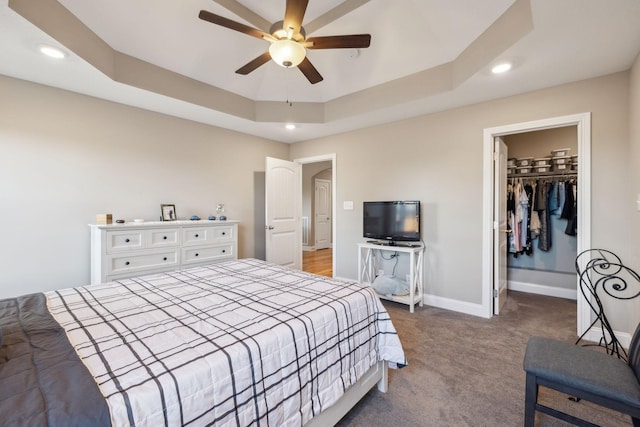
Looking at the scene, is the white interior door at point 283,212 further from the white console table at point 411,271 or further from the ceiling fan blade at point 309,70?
the ceiling fan blade at point 309,70

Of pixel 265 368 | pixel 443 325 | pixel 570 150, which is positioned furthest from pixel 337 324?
pixel 570 150

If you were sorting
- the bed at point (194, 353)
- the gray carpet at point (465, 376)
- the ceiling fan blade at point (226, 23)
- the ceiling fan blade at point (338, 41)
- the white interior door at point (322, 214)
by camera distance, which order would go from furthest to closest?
the white interior door at point (322, 214) < the ceiling fan blade at point (338, 41) < the ceiling fan blade at point (226, 23) < the gray carpet at point (465, 376) < the bed at point (194, 353)

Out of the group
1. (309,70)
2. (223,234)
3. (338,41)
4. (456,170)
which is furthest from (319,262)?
(338,41)

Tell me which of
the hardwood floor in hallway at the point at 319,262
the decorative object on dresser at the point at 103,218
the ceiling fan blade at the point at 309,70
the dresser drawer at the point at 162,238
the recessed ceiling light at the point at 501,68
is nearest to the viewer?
the ceiling fan blade at the point at 309,70

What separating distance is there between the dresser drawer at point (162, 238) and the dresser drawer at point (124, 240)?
0.07m

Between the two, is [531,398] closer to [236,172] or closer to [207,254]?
[207,254]

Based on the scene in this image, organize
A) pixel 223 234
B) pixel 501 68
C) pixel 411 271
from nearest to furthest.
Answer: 1. pixel 501 68
2. pixel 411 271
3. pixel 223 234

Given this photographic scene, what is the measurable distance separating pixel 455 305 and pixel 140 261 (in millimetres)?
3547

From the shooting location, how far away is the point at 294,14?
1775 millimetres

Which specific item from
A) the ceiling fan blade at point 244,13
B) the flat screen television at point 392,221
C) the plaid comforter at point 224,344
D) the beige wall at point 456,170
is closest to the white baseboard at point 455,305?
the beige wall at point 456,170

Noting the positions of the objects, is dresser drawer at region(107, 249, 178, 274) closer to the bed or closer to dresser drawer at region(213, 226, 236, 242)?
dresser drawer at region(213, 226, 236, 242)

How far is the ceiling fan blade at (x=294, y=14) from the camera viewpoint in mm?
1707

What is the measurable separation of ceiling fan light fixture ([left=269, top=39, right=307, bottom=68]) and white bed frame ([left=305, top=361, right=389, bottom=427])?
213 centimetres

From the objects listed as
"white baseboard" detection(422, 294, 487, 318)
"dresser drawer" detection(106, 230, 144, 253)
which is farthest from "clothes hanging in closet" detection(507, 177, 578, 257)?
"dresser drawer" detection(106, 230, 144, 253)
